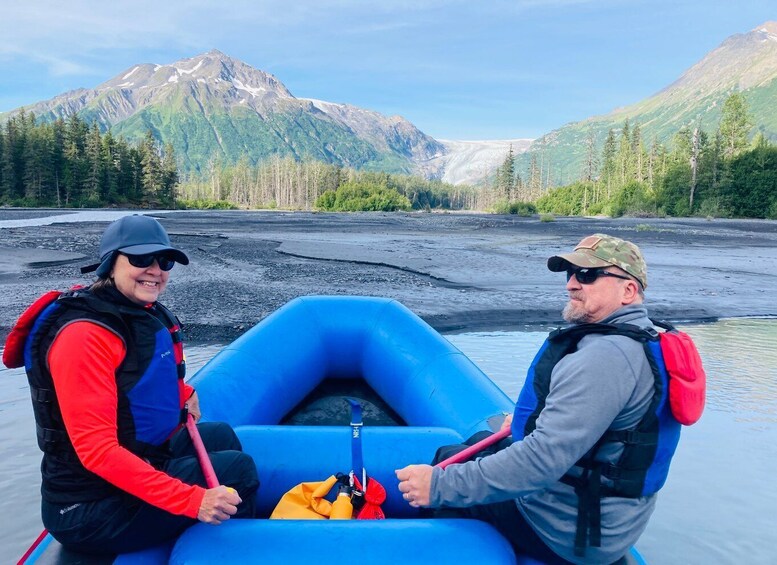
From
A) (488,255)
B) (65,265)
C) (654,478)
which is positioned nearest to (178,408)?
(654,478)

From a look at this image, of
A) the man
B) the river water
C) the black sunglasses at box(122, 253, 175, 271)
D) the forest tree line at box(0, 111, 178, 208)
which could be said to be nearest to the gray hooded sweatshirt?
the man

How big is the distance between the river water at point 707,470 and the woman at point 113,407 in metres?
1.52

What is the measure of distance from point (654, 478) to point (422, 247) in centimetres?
1861

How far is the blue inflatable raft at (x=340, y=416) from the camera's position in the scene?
206cm

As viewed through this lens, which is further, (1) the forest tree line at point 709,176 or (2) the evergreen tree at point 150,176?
(2) the evergreen tree at point 150,176

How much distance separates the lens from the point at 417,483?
2.07 meters

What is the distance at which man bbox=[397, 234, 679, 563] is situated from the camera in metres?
1.82

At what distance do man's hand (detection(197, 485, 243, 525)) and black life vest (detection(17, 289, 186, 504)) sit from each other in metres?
0.32

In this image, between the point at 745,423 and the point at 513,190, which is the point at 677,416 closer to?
the point at 745,423

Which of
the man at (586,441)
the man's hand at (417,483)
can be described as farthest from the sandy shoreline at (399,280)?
the man at (586,441)

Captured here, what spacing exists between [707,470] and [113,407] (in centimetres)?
402

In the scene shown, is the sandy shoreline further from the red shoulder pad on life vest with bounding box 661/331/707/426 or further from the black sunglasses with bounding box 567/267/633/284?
the red shoulder pad on life vest with bounding box 661/331/707/426

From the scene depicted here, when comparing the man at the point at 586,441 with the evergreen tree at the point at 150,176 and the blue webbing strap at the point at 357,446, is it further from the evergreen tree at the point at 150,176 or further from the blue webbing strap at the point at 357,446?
the evergreen tree at the point at 150,176

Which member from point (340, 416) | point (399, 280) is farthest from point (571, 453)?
point (399, 280)
